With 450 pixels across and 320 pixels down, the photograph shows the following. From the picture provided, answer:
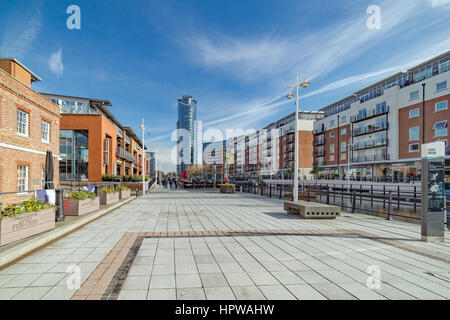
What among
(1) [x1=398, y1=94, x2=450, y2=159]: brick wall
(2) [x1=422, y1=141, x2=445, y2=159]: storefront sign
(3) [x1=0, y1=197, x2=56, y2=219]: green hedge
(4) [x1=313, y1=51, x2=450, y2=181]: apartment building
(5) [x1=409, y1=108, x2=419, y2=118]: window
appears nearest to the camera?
(3) [x1=0, y1=197, x2=56, y2=219]: green hedge

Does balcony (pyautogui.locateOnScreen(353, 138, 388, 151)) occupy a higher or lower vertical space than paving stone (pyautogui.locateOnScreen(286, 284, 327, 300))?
higher

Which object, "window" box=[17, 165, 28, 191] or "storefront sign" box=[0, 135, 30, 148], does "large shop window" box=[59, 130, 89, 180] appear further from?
"storefront sign" box=[0, 135, 30, 148]

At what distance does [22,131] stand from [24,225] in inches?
479

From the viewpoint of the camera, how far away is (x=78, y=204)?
8.69 metres

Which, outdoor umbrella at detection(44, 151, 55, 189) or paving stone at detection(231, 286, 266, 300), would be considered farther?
outdoor umbrella at detection(44, 151, 55, 189)

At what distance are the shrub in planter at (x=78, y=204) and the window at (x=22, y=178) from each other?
24.5 ft

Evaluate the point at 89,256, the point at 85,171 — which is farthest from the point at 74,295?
the point at 85,171

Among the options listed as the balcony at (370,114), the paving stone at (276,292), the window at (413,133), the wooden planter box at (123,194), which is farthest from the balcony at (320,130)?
the paving stone at (276,292)

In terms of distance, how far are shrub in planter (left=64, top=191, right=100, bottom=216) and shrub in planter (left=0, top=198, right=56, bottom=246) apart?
7.60ft

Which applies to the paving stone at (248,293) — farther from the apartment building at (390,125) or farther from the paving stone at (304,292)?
the apartment building at (390,125)

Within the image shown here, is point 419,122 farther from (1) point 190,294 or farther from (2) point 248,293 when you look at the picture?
(1) point 190,294

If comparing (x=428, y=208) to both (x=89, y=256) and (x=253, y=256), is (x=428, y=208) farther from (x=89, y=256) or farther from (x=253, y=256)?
(x=89, y=256)

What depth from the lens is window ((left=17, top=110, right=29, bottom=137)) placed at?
1356cm

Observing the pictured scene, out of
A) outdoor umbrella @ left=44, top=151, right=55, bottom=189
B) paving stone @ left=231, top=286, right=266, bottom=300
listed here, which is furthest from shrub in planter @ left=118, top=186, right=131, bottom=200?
paving stone @ left=231, top=286, right=266, bottom=300
